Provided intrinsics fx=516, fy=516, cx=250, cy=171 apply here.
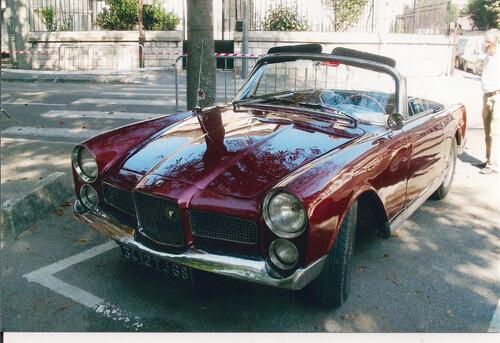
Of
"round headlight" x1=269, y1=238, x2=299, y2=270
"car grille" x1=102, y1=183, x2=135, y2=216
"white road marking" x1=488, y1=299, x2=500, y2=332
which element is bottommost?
"white road marking" x1=488, y1=299, x2=500, y2=332

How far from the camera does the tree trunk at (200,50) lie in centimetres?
559

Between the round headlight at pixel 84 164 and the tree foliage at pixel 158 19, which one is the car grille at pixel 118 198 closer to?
the round headlight at pixel 84 164

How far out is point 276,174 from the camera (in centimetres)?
295

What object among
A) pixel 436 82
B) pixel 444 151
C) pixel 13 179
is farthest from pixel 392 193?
pixel 436 82

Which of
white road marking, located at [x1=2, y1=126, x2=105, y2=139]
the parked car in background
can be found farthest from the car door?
the parked car in background

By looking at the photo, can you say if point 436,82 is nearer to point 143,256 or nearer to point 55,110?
point 55,110

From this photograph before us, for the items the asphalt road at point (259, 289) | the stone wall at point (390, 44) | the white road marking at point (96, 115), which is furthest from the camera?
the stone wall at point (390, 44)

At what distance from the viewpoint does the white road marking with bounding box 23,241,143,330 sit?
3051mm

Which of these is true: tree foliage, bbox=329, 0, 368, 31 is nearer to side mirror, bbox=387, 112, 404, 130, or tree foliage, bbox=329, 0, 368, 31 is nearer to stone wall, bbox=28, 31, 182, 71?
stone wall, bbox=28, 31, 182, 71

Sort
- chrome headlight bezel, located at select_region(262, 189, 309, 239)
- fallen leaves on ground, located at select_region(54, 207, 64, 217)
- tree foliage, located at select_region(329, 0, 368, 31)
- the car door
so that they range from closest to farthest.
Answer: chrome headlight bezel, located at select_region(262, 189, 309, 239) < the car door < fallen leaves on ground, located at select_region(54, 207, 64, 217) < tree foliage, located at select_region(329, 0, 368, 31)

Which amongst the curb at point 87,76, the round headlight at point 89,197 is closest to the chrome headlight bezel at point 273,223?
the round headlight at point 89,197

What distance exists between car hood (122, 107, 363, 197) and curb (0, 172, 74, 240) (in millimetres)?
1425

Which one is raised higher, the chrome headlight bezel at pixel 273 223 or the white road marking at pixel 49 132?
the chrome headlight bezel at pixel 273 223

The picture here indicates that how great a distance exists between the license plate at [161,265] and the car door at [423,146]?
74.8 inches
